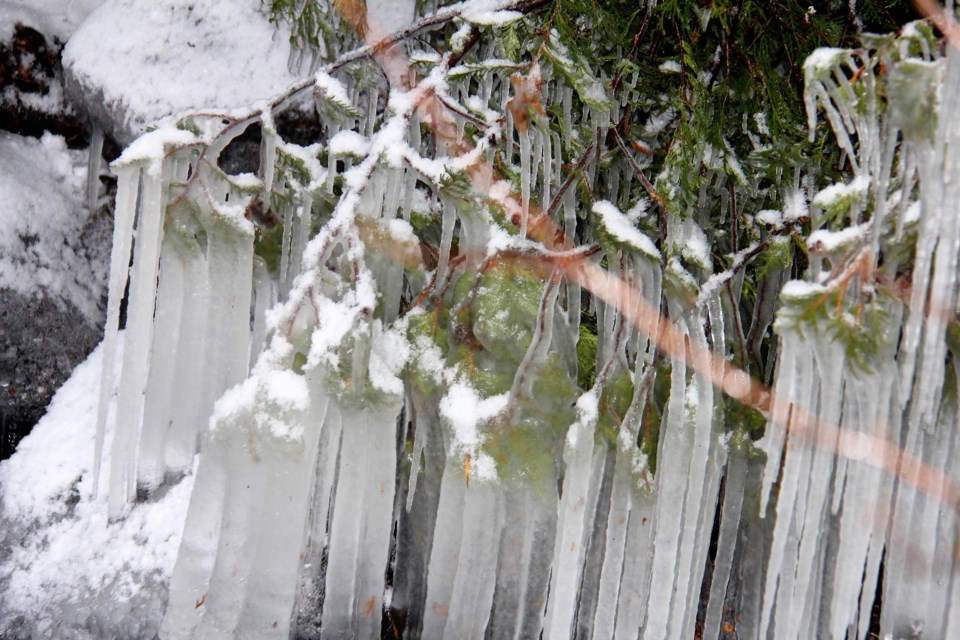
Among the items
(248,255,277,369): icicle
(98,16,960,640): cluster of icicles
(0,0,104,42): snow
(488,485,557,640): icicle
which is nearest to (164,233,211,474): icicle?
(98,16,960,640): cluster of icicles

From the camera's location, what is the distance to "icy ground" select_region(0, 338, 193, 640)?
1.89 m

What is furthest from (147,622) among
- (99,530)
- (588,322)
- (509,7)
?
(509,7)

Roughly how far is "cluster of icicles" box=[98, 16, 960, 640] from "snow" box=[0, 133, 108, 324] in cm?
113

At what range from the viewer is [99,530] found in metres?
2.07

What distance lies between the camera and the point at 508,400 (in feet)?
4.89

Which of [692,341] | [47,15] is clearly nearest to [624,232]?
[692,341]

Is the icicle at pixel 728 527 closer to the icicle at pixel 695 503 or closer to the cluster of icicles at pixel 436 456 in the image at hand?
the cluster of icicles at pixel 436 456

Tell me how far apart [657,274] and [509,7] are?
72 cm

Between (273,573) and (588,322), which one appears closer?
(273,573)

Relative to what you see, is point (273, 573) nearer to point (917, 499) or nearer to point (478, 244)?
point (478, 244)

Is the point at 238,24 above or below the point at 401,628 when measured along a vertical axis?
above

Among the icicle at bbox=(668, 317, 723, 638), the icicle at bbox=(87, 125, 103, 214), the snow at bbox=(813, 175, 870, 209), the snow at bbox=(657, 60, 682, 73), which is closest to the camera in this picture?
the snow at bbox=(813, 175, 870, 209)

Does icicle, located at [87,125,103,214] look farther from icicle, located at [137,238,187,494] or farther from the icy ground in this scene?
icicle, located at [137,238,187,494]

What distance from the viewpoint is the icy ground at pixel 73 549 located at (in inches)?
74.5
